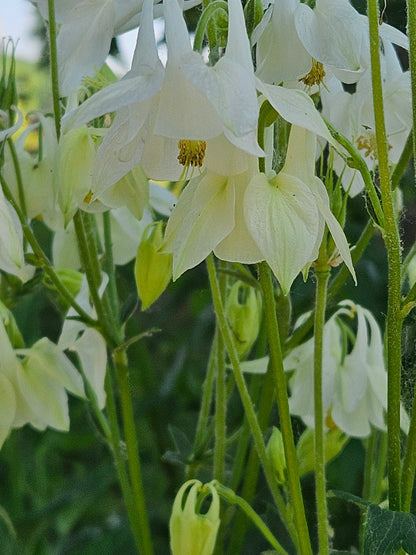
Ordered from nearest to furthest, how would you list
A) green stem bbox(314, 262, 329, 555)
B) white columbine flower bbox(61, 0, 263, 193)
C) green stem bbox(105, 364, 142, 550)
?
white columbine flower bbox(61, 0, 263, 193), green stem bbox(314, 262, 329, 555), green stem bbox(105, 364, 142, 550)

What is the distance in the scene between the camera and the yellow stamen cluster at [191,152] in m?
0.37

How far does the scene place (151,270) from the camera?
505mm

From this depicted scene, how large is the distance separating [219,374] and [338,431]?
0.38 ft

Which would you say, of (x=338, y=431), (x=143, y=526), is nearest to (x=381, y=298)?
(x=338, y=431)

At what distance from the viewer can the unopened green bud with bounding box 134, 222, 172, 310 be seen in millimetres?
502

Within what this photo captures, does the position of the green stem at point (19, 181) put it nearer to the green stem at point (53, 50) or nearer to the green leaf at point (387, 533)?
the green stem at point (53, 50)

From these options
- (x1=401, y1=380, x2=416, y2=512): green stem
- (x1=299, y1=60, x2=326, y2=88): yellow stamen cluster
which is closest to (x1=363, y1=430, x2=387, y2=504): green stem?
(x1=401, y1=380, x2=416, y2=512): green stem

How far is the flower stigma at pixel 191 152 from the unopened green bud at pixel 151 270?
133 mm

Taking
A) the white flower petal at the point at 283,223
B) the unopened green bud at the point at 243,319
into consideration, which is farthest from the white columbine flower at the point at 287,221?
the unopened green bud at the point at 243,319

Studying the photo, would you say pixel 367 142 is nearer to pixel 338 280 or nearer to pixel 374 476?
pixel 338 280

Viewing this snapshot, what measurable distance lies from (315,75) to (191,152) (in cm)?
10

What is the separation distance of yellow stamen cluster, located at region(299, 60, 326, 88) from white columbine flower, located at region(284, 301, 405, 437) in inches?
6.9

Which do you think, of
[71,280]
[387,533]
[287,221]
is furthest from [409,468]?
[71,280]

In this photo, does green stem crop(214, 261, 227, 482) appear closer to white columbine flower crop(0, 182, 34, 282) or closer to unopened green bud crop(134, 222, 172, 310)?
unopened green bud crop(134, 222, 172, 310)
